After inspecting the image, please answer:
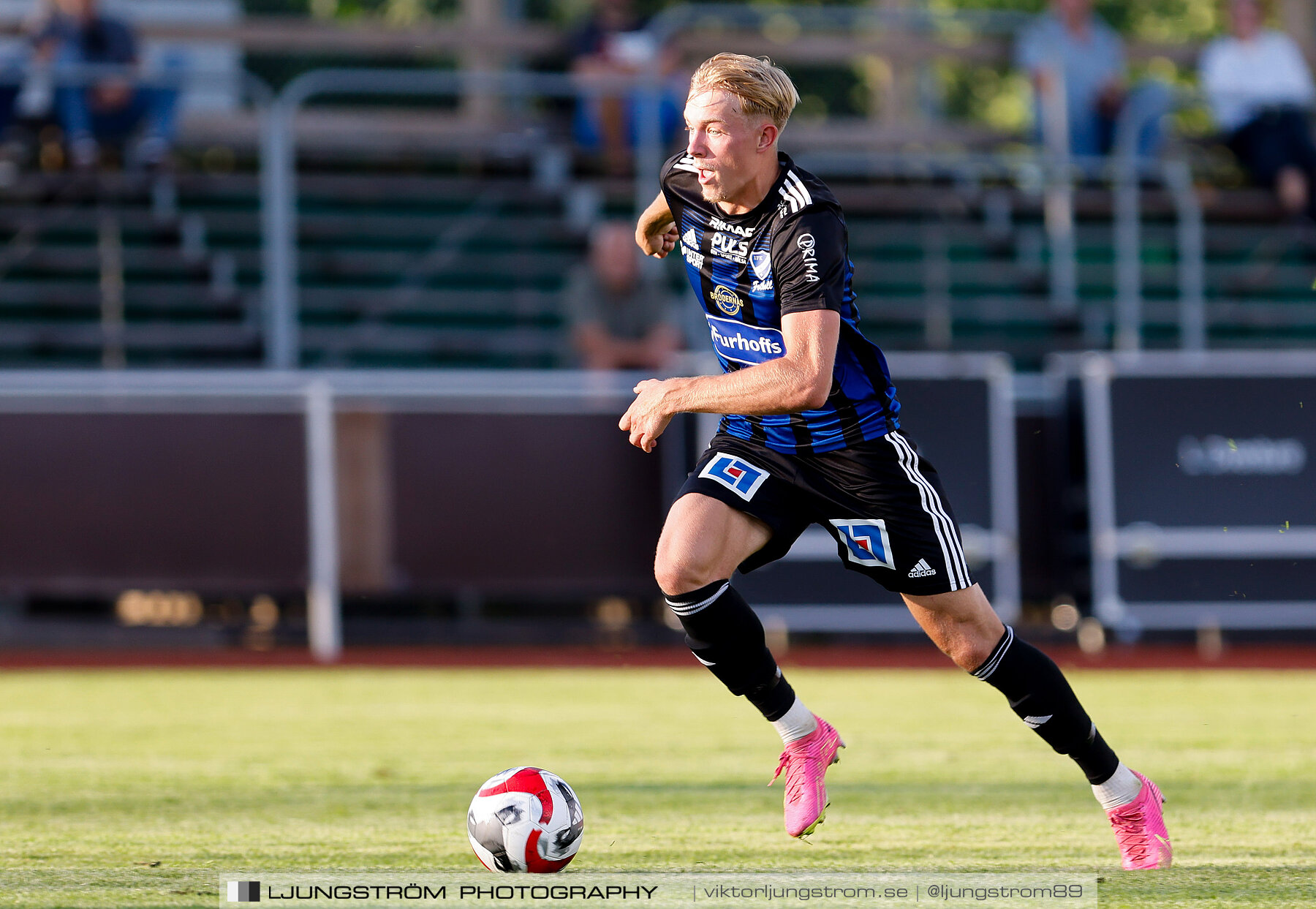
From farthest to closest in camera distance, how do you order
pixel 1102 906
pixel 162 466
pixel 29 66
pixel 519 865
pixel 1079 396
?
pixel 29 66
pixel 1079 396
pixel 162 466
pixel 519 865
pixel 1102 906

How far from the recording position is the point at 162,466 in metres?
11.9

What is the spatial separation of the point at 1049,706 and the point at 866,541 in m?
0.65

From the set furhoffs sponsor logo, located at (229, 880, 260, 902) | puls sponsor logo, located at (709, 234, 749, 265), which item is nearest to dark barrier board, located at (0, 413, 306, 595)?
puls sponsor logo, located at (709, 234, 749, 265)

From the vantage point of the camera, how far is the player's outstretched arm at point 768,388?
4.62 meters

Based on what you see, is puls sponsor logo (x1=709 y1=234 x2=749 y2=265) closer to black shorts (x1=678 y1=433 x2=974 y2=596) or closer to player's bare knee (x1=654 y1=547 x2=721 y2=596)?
black shorts (x1=678 y1=433 x2=974 y2=596)

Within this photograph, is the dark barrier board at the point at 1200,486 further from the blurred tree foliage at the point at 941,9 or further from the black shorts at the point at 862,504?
the blurred tree foliage at the point at 941,9

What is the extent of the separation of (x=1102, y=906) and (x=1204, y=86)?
13212 mm

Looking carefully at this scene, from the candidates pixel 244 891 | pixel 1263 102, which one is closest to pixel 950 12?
pixel 1263 102

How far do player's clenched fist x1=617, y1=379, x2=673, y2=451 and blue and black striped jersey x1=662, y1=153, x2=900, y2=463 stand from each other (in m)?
0.40

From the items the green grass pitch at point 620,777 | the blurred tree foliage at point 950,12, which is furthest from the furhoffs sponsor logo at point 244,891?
the blurred tree foliage at point 950,12

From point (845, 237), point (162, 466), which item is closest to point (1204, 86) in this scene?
point (162, 466)

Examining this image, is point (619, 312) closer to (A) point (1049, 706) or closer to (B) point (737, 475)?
(B) point (737, 475)

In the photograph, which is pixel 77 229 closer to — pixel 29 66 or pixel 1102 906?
pixel 29 66

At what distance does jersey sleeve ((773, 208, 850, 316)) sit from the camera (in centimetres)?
470
